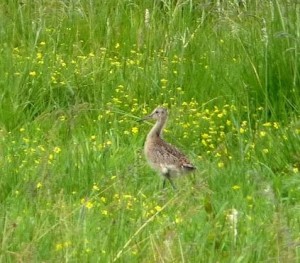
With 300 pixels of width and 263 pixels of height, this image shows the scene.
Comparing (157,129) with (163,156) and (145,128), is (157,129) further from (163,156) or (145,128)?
(145,128)

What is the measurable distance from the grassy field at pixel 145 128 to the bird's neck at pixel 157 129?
142 millimetres

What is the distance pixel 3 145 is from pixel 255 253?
247cm

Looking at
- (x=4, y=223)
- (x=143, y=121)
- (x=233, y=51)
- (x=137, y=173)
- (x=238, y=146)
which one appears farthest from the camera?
(x=233, y=51)

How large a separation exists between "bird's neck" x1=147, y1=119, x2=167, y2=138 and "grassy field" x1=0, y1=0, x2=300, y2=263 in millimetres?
142

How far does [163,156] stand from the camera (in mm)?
7242

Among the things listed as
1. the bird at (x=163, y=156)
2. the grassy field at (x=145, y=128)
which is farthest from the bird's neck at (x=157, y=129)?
the grassy field at (x=145, y=128)

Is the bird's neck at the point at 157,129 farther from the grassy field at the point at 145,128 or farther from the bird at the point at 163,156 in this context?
the grassy field at the point at 145,128

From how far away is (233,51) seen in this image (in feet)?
29.9

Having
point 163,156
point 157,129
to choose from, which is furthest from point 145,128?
point 163,156

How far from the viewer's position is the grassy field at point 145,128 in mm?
5613

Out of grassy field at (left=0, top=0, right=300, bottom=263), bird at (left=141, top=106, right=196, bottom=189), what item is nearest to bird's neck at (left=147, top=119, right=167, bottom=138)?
bird at (left=141, top=106, right=196, bottom=189)

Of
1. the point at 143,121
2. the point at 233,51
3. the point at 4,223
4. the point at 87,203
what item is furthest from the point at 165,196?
the point at 233,51

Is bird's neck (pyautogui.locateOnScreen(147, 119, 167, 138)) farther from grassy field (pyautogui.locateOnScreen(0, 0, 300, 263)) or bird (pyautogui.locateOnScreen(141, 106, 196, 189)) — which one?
grassy field (pyautogui.locateOnScreen(0, 0, 300, 263))

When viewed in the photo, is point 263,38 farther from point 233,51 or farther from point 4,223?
point 4,223
